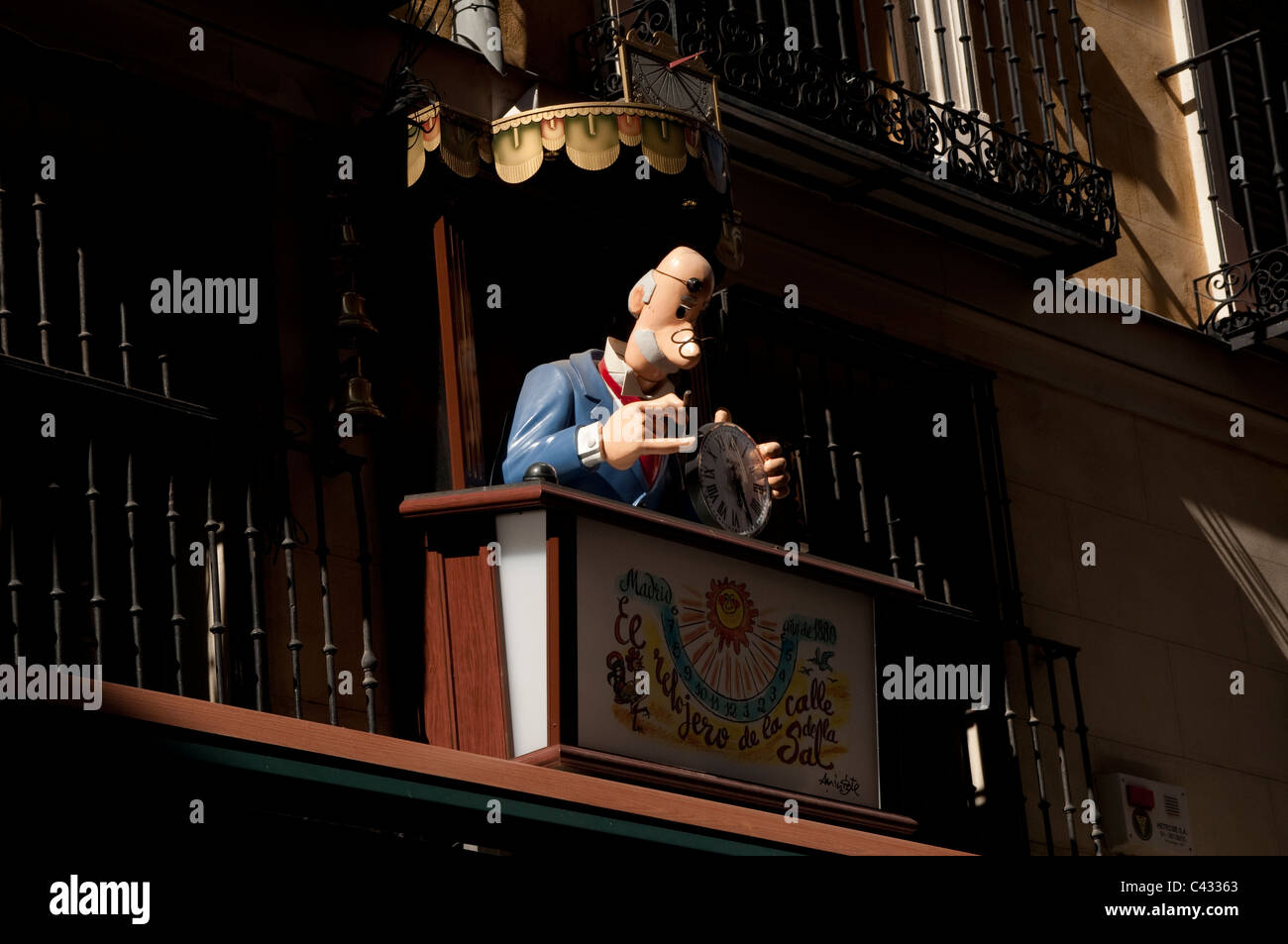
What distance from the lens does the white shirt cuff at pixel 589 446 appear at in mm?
7387

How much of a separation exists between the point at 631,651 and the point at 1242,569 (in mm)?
4719

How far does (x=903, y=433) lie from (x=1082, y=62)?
8.11ft

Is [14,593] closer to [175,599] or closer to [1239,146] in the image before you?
[175,599]

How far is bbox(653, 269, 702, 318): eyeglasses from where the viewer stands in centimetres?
771

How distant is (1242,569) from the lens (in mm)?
11031

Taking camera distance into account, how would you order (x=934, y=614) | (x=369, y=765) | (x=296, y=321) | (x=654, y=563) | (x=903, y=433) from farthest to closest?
(x=903, y=433) → (x=934, y=614) → (x=296, y=321) → (x=654, y=563) → (x=369, y=765)

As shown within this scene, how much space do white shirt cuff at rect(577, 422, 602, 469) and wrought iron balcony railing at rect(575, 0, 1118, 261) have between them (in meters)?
1.72

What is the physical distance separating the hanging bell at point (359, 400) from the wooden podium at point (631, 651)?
40 centimetres

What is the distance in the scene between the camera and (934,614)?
935cm

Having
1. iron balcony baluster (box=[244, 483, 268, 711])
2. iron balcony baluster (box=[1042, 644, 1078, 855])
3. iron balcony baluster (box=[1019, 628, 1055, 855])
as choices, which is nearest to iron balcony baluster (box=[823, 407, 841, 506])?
iron balcony baluster (box=[1019, 628, 1055, 855])

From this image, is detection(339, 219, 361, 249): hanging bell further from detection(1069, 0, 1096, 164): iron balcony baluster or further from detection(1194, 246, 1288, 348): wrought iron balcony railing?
detection(1194, 246, 1288, 348): wrought iron balcony railing
